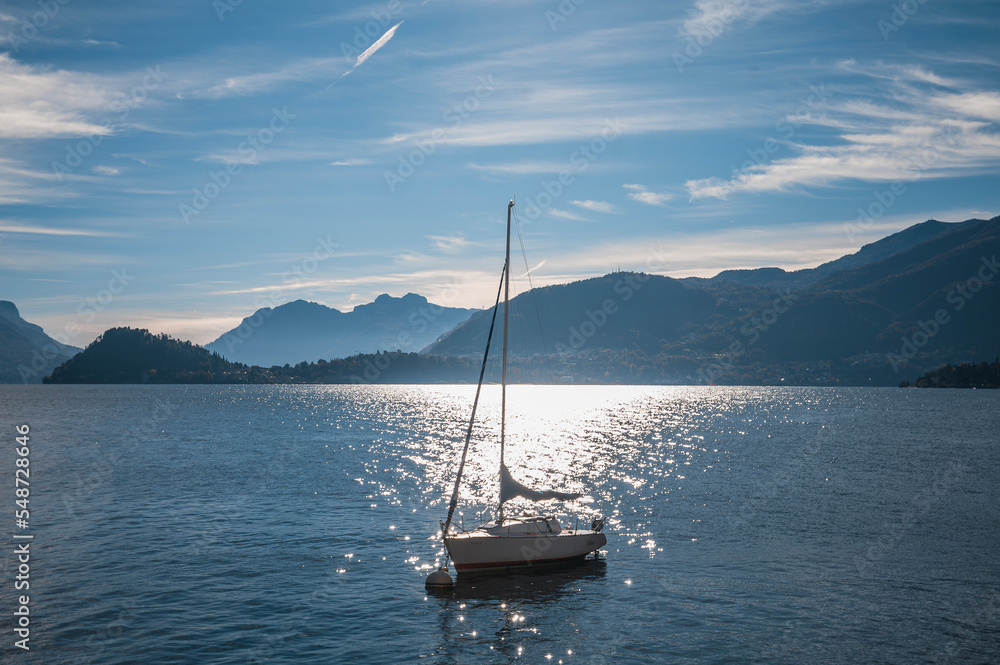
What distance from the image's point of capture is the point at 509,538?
134 feet

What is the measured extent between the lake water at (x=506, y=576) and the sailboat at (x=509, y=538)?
1181 millimetres

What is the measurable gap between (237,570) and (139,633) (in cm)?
981

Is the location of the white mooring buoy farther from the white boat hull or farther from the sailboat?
the white boat hull

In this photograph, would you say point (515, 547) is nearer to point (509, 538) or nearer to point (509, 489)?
point (509, 538)

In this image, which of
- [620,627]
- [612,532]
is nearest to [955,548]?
[612,532]

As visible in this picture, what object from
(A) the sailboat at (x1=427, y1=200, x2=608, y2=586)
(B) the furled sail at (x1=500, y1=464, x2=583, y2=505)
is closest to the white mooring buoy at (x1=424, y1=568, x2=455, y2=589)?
(A) the sailboat at (x1=427, y1=200, x2=608, y2=586)

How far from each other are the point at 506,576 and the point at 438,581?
572 cm

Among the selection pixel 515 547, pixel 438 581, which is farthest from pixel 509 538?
pixel 438 581

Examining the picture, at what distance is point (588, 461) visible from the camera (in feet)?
313

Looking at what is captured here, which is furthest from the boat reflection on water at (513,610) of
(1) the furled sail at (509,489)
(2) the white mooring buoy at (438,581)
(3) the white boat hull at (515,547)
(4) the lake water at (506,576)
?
(1) the furled sail at (509,489)

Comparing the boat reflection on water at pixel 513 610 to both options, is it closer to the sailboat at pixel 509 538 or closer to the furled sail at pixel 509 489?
the sailboat at pixel 509 538

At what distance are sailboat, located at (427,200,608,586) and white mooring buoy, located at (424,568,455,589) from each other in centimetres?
24

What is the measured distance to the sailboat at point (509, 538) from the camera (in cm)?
3991

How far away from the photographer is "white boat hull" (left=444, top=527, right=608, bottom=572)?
39844mm
